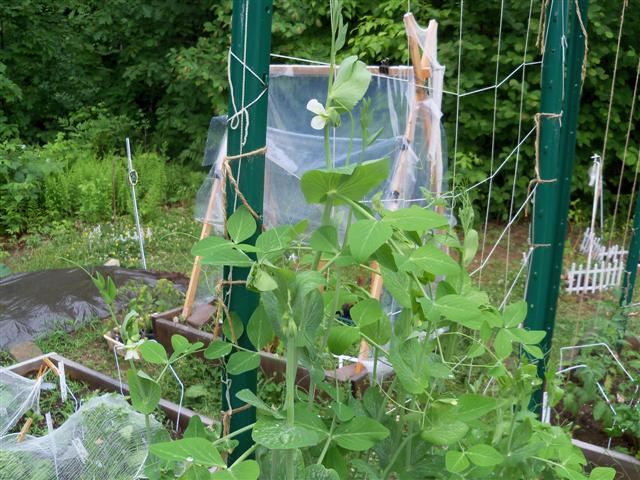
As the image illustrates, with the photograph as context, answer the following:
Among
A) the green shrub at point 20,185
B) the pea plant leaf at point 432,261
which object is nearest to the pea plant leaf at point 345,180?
the pea plant leaf at point 432,261

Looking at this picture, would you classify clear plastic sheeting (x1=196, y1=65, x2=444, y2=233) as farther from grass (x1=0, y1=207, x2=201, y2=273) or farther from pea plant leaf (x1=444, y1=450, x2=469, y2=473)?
pea plant leaf (x1=444, y1=450, x2=469, y2=473)

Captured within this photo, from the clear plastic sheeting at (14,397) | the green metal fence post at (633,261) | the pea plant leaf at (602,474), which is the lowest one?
the clear plastic sheeting at (14,397)

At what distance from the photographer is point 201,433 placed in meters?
1.03

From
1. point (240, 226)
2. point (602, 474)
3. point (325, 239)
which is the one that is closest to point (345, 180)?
point (325, 239)

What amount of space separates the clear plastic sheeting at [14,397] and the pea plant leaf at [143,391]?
1.46 meters

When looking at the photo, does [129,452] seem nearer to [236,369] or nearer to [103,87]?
[236,369]

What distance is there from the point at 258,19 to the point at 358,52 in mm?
5416

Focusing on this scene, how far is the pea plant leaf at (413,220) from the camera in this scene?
886 millimetres

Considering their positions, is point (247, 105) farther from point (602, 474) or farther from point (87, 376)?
point (87, 376)

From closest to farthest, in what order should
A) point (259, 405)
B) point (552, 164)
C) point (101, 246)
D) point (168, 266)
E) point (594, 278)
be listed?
point (259, 405) → point (552, 164) → point (594, 278) → point (168, 266) → point (101, 246)

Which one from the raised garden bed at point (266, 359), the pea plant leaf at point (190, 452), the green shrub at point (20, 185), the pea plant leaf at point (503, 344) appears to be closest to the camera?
the pea plant leaf at point (190, 452)

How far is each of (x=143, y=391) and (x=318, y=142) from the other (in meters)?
2.61

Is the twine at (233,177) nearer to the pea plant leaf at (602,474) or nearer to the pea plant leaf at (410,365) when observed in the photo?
the pea plant leaf at (410,365)

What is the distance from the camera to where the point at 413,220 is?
0.90 metres
